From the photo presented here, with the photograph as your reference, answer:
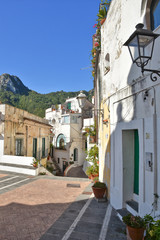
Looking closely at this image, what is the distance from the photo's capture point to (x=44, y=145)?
68.6ft

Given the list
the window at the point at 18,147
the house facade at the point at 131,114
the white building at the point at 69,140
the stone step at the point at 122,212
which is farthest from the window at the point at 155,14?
the white building at the point at 69,140

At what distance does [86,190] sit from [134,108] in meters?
4.68

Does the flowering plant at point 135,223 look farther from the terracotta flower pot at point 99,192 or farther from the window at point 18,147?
the window at point 18,147

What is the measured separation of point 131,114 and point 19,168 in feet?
29.4

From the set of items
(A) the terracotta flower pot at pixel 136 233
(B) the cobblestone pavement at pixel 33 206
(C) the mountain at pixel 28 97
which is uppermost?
(C) the mountain at pixel 28 97

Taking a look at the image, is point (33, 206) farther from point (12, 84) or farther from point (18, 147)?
point (12, 84)

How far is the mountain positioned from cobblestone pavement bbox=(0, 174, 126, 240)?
2359 cm

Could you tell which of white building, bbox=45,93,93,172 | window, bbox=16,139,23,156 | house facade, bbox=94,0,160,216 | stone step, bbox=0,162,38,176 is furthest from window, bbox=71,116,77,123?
house facade, bbox=94,0,160,216

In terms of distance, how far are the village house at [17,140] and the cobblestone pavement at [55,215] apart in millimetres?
3646

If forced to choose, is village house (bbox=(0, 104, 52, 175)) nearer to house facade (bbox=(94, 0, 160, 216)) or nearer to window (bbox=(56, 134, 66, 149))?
house facade (bbox=(94, 0, 160, 216))

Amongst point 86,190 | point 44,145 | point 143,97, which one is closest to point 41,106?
point 44,145

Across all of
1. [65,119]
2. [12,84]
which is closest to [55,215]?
[65,119]

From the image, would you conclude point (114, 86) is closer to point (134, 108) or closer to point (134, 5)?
point (134, 108)

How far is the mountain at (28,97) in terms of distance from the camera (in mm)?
52894
